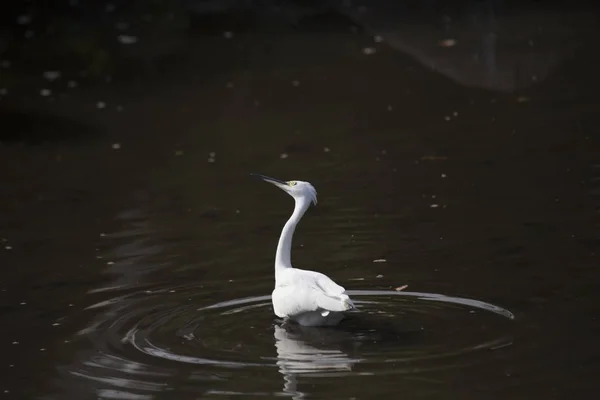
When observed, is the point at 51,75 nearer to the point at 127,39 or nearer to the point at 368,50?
the point at 127,39

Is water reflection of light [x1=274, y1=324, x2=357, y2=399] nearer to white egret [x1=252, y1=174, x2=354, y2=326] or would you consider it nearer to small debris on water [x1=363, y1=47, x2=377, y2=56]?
white egret [x1=252, y1=174, x2=354, y2=326]

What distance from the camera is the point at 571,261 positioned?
9031mm

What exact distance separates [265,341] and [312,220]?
9.81 ft

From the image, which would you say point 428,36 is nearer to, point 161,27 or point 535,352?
point 161,27

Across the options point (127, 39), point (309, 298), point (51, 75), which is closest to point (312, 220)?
point (309, 298)

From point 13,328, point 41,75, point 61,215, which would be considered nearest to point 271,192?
point 61,215

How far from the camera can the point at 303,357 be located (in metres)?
7.45

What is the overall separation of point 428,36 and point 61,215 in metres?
8.94

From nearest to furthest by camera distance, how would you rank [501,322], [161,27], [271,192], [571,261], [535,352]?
[535,352]
[501,322]
[571,261]
[271,192]
[161,27]

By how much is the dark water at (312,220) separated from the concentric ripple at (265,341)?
2 cm

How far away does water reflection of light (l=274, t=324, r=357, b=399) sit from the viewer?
7.16m

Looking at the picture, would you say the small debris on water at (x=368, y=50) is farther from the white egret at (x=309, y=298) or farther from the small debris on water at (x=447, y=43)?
the white egret at (x=309, y=298)

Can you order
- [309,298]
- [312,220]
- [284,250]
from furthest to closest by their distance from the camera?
[312,220] → [284,250] → [309,298]

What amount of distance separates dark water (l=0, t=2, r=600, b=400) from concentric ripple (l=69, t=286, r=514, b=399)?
0.02 metres
